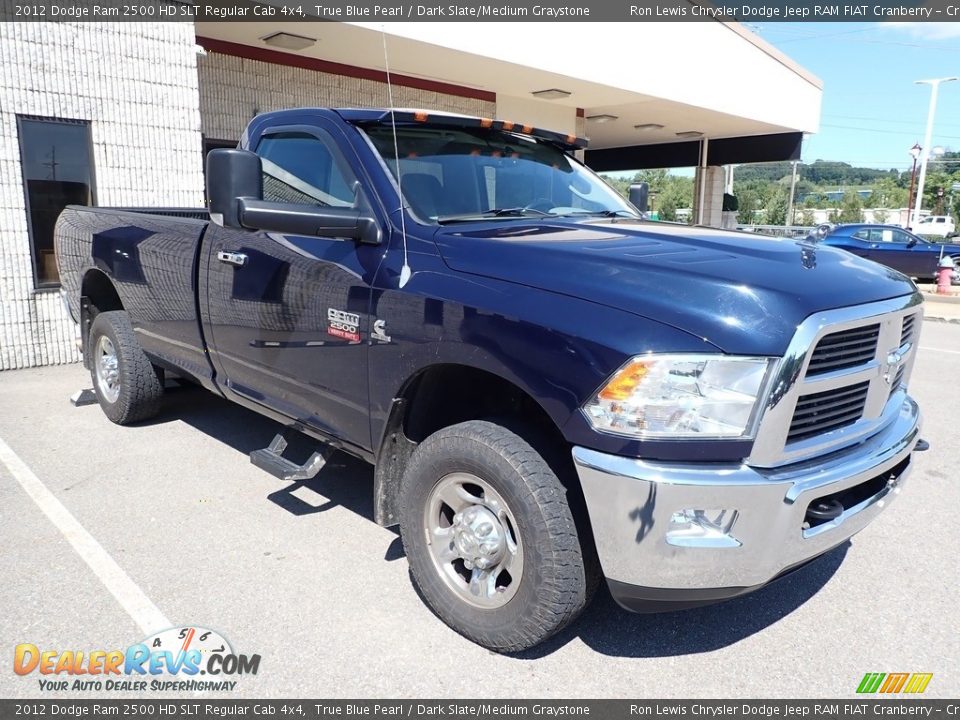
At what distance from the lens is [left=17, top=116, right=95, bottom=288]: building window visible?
283 inches

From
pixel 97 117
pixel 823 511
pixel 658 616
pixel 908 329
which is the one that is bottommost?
pixel 658 616

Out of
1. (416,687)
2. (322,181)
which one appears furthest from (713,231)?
(416,687)

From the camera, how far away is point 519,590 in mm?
2689

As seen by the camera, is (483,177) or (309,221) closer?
(309,221)

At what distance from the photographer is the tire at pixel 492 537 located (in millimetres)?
2561

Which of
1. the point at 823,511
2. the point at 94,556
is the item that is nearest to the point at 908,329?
the point at 823,511

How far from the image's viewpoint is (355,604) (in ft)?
10.5

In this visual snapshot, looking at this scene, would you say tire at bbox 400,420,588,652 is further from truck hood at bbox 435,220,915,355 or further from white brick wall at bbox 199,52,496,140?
white brick wall at bbox 199,52,496,140

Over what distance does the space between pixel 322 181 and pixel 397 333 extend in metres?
1.10

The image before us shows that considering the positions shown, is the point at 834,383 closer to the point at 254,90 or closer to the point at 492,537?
the point at 492,537

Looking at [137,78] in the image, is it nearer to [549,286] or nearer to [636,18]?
[549,286]

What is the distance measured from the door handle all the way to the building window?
14.1 feet

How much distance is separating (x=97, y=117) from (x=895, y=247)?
20.2 m

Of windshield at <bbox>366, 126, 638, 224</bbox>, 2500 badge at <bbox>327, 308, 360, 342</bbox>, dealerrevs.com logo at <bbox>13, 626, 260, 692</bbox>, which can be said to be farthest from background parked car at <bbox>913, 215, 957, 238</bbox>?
dealerrevs.com logo at <bbox>13, 626, 260, 692</bbox>
